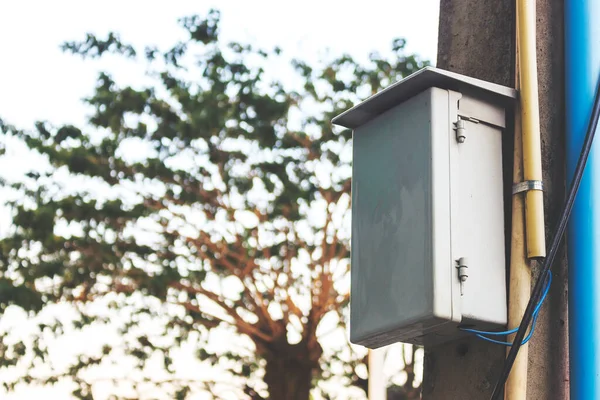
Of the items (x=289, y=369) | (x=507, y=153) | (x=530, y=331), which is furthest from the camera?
(x=289, y=369)

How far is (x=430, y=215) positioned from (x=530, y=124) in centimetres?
37

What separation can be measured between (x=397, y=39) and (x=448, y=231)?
955cm

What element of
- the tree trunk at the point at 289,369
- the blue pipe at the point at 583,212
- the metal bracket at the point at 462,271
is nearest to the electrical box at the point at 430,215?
the metal bracket at the point at 462,271

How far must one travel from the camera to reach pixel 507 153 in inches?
87.3

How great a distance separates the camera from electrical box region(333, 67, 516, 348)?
78.7 inches

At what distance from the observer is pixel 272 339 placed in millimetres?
11609

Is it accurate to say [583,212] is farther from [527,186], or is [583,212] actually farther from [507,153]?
[507,153]

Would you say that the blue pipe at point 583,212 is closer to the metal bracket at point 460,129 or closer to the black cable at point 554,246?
the black cable at point 554,246

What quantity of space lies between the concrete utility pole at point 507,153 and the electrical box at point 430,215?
0.09 meters

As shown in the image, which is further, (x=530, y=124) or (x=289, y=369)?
(x=289, y=369)

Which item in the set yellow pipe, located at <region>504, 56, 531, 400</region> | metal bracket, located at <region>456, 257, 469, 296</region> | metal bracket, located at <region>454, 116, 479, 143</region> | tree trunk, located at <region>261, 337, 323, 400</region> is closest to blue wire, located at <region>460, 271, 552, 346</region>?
yellow pipe, located at <region>504, 56, 531, 400</region>

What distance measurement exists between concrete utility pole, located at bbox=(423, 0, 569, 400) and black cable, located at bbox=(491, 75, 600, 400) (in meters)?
0.10

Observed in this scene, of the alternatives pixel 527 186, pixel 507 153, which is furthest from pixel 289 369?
pixel 527 186

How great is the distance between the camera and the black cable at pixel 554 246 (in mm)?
1930
